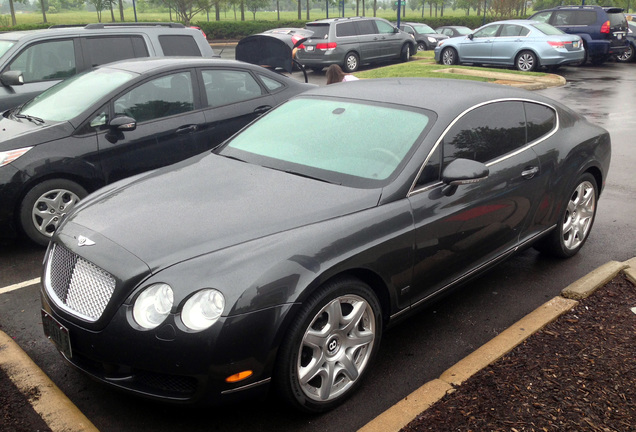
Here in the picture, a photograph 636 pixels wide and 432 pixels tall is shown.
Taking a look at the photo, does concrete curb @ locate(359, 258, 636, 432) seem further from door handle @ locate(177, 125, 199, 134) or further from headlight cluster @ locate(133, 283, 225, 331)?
door handle @ locate(177, 125, 199, 134)

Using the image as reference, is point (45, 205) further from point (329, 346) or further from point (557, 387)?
point (557, 387)

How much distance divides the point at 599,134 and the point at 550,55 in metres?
14.4

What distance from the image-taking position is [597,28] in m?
20.5

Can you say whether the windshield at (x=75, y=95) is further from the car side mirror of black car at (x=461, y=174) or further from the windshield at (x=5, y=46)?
the car side mirror of black car at (x=461, y=174)

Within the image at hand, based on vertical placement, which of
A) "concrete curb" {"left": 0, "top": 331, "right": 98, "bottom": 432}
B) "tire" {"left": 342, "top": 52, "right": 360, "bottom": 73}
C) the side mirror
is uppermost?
the side mirror

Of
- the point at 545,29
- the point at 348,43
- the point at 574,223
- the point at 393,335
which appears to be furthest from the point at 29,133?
the point at 545,29

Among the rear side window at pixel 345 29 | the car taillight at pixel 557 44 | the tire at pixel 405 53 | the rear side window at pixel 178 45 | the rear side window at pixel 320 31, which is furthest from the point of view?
the tire at pixel 405 53

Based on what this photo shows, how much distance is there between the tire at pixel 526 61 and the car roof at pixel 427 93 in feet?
49.1

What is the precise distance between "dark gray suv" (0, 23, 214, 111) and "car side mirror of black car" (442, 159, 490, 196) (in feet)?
18.8

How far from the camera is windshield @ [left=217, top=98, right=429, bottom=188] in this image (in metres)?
3.69

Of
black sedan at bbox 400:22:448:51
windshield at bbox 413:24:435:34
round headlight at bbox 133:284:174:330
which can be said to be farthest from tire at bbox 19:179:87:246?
windshield at bbox 413:24:435:34

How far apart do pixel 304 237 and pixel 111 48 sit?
6.27 metres

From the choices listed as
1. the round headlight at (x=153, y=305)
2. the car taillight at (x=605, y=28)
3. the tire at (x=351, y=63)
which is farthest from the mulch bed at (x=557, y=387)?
the car taillight at (x=605, y=28)

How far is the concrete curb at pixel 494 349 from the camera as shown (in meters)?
3.05
